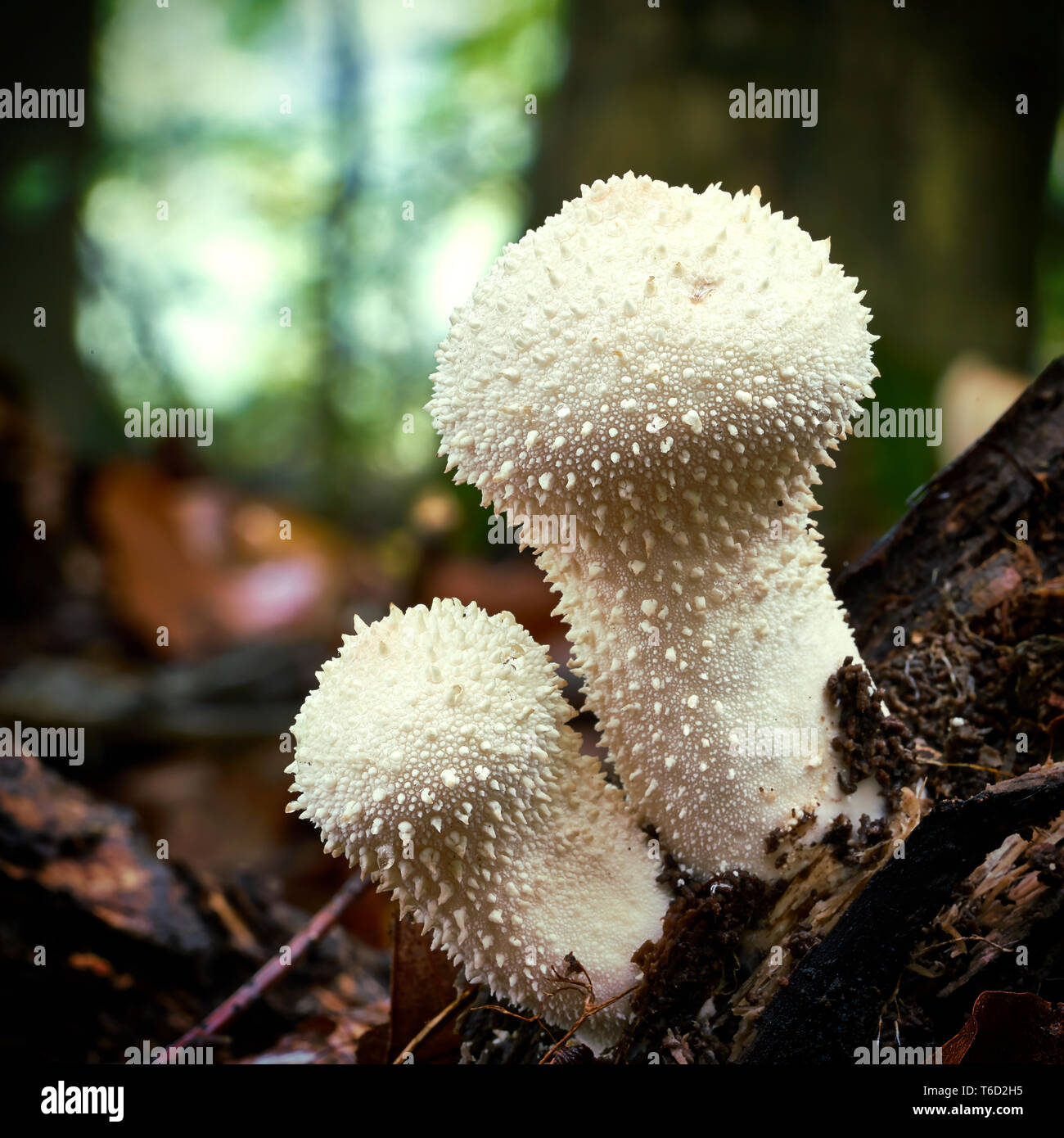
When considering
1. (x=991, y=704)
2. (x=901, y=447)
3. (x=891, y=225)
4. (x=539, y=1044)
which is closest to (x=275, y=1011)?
(x=539, y=1044)

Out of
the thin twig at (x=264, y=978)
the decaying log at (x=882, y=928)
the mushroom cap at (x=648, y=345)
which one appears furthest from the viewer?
the thin twig at (x=264, y=978)

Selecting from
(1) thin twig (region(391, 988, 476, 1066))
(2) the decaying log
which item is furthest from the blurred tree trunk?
(2) the decaying log

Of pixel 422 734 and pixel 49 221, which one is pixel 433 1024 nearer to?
pixel 422 734

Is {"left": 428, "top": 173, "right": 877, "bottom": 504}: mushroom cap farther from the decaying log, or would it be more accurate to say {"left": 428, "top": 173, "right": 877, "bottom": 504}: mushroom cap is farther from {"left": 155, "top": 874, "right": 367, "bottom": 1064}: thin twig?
{"left": 155, "top": 874, "right": 367, "bottom": 1064}: thin twig

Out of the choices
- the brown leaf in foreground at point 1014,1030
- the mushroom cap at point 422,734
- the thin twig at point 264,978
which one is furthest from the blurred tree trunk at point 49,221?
the brown leaf in foreground at point 1014,1030

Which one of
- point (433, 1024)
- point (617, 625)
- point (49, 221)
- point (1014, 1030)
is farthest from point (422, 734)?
point (49, 221)

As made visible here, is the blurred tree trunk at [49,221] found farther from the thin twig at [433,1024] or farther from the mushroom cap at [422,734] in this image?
the mushroom cap at [422,734]
